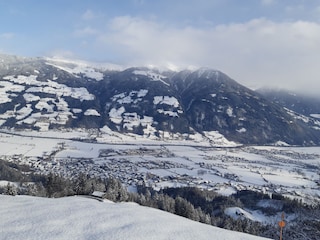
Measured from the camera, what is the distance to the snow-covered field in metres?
86.1

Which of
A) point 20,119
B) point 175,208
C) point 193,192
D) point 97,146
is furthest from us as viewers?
point 20,119

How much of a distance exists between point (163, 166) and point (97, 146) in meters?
45.2

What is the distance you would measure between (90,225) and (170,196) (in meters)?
59.2

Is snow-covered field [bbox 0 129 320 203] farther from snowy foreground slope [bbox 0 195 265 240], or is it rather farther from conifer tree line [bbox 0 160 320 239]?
snowy foreground slope [bbox 0 195 265 240]

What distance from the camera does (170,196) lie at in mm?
70562

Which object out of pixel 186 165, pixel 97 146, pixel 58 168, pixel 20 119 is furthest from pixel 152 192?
pixel 20 119

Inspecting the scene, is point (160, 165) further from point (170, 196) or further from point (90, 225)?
point (90, 225)

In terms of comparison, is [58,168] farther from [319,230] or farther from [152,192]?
[319,230]

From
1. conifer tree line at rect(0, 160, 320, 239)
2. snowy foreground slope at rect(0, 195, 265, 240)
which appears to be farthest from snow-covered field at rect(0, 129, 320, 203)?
snowy foreground slope at rect(0, 195, 265, 240)

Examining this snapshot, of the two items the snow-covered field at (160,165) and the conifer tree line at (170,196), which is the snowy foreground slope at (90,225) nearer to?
the conifer tree line at (170,196)

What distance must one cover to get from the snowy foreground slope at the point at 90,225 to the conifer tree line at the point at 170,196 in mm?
24002

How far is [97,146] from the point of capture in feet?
470

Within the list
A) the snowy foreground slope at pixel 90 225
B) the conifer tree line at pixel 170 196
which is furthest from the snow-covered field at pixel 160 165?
the snowy foreground slope at pixel 90 225

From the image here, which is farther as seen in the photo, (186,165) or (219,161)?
(219,161)
